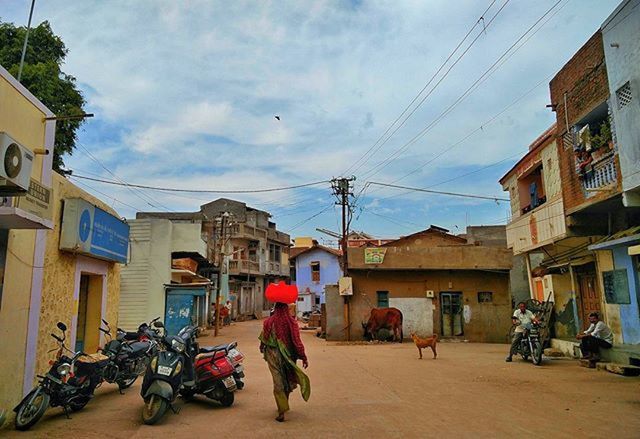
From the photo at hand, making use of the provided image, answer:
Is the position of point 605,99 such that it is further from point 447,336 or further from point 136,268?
point 136,268

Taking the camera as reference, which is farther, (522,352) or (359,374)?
(522,352)

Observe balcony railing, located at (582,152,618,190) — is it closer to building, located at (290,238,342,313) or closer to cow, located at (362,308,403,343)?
cow, located at (362,308,403,343)

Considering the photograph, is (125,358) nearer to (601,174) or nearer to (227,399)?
(227,399)

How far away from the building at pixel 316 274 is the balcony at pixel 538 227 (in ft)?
82.7

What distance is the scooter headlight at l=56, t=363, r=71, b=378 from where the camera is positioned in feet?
21.0

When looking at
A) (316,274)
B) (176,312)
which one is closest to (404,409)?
(176,312)

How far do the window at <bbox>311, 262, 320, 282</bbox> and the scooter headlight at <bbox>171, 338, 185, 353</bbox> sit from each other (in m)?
37.0

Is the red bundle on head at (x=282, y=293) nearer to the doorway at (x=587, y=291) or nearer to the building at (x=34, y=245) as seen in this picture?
the building at (x=34, y=245)

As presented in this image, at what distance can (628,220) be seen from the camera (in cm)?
1160

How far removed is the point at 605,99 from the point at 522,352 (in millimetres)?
6619

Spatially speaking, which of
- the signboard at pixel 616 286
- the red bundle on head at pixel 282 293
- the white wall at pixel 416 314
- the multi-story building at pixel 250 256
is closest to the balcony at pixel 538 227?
the signboard at pixel 616 286

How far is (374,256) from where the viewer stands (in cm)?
2086

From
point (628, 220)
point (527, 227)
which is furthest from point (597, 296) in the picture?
point (527, 227)

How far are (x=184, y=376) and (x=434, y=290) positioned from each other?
15967 mm
